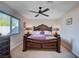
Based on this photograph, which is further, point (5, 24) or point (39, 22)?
point (39, 22)

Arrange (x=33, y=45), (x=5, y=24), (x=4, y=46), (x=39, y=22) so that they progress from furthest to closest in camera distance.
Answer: (x=39, y=22) → (x=33, y=45) → (x=5, y=24) → (x=4, y=46)

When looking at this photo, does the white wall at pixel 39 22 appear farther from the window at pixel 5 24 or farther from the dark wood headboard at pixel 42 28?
the window at pixel 5 24

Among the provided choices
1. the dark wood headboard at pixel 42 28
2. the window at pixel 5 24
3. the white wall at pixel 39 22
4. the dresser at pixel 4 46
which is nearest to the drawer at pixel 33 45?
the window at pixel 5 24

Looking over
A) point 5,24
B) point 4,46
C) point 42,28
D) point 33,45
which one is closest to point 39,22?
point 42,28

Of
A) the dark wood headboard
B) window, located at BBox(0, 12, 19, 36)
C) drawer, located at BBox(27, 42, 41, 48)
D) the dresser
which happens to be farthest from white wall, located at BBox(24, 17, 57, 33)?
the dresser

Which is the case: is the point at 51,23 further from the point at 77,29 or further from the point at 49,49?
the point at 77,29

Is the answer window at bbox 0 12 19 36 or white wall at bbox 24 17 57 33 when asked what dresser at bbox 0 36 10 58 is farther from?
white wall at bbox 24 17 57 33

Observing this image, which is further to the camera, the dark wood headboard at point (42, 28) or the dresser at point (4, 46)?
the dark wood headboard at point (42, 28)

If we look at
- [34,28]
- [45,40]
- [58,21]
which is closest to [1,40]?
[45,40]

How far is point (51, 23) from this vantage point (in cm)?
879

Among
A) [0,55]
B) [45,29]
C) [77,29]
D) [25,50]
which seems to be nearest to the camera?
[0,55]

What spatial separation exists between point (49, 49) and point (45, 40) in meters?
0.51

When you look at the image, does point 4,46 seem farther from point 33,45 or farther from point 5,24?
point 33,45

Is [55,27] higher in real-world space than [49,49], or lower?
higher
